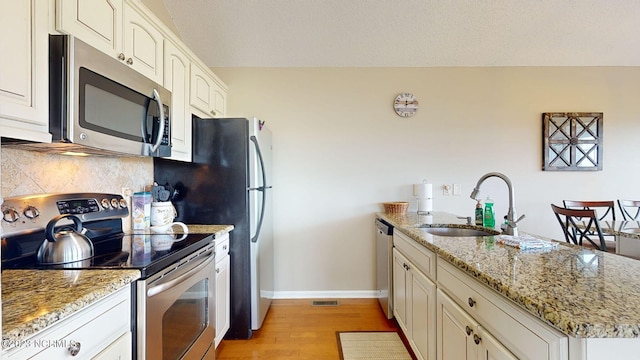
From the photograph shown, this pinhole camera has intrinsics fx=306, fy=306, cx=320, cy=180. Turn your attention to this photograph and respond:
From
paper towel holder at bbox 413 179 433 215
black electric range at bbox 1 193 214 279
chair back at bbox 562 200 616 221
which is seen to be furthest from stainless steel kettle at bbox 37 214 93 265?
chair back at bbox 562 200 616 221

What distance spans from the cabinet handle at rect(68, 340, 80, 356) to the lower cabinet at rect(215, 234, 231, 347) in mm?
1154

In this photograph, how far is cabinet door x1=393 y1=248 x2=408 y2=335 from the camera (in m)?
2.13

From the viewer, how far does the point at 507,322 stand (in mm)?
968

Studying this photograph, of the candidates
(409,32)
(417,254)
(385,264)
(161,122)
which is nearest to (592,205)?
(385,264)

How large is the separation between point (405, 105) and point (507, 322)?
2.56 metres

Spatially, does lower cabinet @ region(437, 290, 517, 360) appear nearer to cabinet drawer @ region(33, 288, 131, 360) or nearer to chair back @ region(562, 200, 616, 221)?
cabinet drawer @ region(33, 288, 131, 360)

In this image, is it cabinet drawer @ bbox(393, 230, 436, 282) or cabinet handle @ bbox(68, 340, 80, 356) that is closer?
cabinet handle @ bbox(68, 340, 80, 356)

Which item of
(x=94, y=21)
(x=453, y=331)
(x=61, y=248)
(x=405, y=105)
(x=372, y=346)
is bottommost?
(x=372, y=346)

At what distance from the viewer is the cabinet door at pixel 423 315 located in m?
1.61

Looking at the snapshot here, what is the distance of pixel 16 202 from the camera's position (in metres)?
1.27

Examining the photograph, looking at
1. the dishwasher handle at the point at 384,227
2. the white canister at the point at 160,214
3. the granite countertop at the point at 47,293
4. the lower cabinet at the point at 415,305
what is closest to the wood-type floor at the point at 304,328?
the lower cabinet at the point at 415,305

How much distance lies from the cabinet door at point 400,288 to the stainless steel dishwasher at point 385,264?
0.10 metres

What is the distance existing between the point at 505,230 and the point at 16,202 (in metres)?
2.42

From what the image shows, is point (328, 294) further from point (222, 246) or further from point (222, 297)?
point (222, 246)
